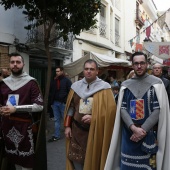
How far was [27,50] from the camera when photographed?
11.4m

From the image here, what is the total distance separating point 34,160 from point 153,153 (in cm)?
154

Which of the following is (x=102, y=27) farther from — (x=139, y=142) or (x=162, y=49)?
(x=139, y=142)

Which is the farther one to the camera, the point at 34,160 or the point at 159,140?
the point at 34,160

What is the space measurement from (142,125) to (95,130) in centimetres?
65

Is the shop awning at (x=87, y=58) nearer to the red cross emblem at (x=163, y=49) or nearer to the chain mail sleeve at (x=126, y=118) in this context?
the red cross emblem at (x=163, y=49)

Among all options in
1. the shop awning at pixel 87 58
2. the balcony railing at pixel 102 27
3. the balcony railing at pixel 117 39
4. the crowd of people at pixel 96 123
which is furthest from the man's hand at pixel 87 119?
the balcony railing at pixel 117 39

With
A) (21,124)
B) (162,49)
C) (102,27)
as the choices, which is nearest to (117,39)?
(102,27)

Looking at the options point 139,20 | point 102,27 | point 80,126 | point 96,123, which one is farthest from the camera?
point 139,20

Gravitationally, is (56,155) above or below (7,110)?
below

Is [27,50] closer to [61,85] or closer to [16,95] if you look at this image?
[61,85]

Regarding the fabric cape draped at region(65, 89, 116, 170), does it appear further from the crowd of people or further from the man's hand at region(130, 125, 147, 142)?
the man's hand at region(130, 125, 147, 142)

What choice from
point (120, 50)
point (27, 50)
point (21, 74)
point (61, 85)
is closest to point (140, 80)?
point (21, 74)

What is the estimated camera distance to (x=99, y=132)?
139 inches

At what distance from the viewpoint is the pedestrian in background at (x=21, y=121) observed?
3.56 metres
